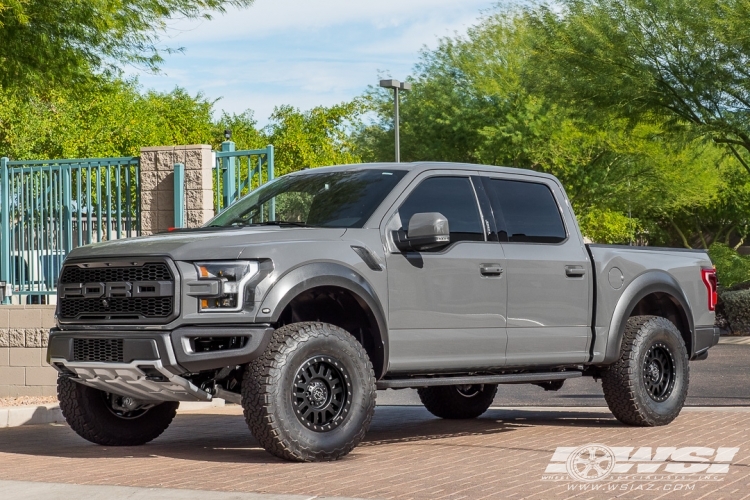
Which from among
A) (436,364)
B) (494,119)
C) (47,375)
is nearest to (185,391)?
(436,364)

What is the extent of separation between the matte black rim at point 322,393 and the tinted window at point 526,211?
2.12 meters

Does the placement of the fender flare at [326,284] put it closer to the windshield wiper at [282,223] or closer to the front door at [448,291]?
the front door at [448,291]

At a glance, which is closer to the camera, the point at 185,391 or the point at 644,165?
the point at 185,391

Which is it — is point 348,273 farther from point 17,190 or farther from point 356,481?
point 17,190

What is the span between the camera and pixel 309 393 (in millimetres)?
8211

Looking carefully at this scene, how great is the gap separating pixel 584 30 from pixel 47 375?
16.1 m

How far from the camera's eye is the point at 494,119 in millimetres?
39844

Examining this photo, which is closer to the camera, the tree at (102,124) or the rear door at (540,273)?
the rear door at (540,273)

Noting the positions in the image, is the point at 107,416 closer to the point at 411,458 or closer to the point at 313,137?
the point at 411,458

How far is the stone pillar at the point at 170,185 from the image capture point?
46.9 feet

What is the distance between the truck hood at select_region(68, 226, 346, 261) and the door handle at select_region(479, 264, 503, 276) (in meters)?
1.26

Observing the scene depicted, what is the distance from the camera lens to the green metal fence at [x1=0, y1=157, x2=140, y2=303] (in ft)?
47.5

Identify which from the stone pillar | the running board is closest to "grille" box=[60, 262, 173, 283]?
the running board

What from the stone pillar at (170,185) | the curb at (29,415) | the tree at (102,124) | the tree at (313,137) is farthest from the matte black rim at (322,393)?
the tree at (313,137)
